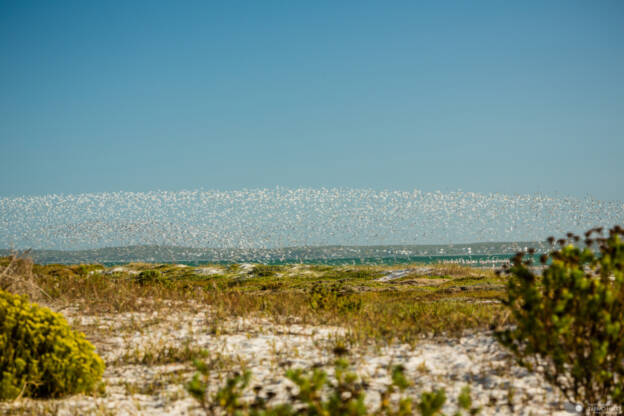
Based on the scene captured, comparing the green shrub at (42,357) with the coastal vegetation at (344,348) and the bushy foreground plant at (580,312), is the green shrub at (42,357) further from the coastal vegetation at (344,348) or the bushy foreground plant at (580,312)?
the bushy foreground plant at (580,312)

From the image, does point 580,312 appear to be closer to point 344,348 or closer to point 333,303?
point 344,348

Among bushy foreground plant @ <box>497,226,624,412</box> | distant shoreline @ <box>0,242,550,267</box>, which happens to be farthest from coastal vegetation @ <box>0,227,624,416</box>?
distant shoreline @ <box>0,242,550,267</box>

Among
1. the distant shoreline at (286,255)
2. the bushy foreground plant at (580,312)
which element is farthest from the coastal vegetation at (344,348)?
the distant shoreline at (286,255)

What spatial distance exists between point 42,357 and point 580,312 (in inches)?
267

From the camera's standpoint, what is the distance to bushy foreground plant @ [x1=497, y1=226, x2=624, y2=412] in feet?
17.0

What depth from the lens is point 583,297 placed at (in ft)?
17.4

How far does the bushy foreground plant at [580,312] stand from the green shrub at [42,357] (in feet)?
18.2

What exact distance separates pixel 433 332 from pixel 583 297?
4.82 meters

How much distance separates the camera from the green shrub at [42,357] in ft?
22.1

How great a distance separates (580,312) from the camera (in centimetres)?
541

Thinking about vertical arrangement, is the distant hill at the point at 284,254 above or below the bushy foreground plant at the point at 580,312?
below

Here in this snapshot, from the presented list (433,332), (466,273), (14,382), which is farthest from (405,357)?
(466,273)

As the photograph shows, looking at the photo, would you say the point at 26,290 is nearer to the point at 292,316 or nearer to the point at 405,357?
the point at 292,316

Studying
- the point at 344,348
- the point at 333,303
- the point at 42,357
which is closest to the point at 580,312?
the point at 344,348
